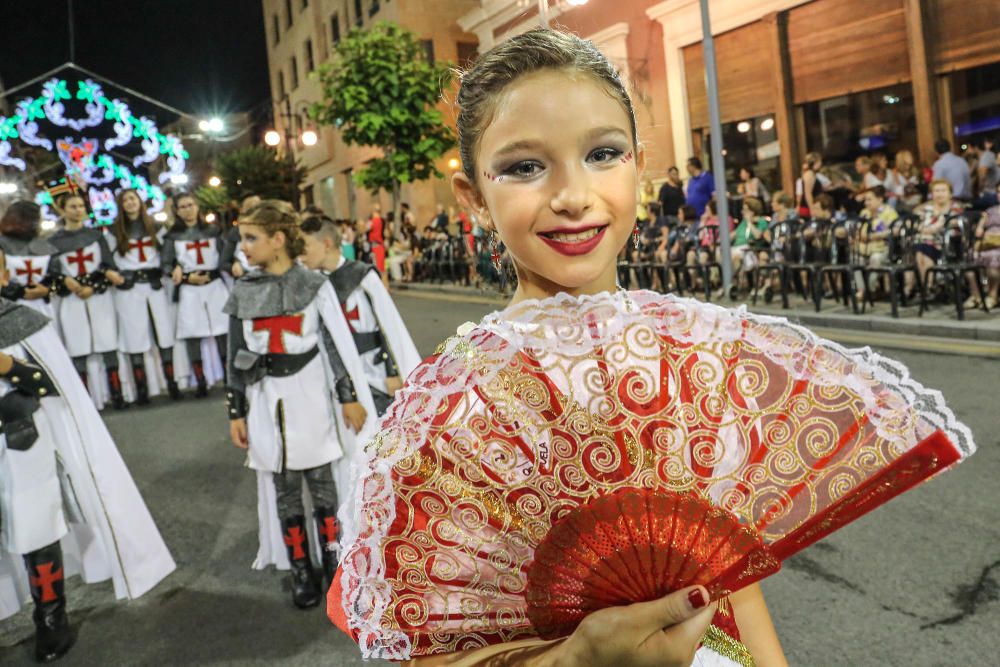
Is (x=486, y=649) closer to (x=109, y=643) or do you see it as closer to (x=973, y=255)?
Result: (x=109, y=643)

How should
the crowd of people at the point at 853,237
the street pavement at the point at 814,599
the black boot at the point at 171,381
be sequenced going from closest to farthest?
the street pavement at the point at 814,599 < the crowd of people at the point at 853,237 < the black boot at the point at 171,381

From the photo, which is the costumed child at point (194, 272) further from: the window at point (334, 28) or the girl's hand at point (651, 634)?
the window at point (334, 28)

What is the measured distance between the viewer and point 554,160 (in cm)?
134

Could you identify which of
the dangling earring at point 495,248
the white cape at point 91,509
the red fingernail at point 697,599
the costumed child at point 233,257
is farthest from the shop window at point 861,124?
the red fingernail at point 697,599

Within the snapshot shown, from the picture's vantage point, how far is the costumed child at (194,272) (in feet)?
32.1

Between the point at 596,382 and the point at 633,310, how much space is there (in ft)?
0.37

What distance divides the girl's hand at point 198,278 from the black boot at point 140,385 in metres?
1.23

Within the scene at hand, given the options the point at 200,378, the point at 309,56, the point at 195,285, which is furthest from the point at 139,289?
the point at 309,56

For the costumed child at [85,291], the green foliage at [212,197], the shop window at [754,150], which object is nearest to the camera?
the costumed child at [85,291]

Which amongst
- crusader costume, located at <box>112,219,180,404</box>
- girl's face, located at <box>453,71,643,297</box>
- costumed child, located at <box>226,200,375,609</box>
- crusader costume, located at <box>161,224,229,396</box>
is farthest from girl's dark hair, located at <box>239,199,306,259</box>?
crusader costume, located at <box>112,219,180,404</box>

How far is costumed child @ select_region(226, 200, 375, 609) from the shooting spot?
14.5ft

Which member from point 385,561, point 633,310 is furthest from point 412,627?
point 633,310

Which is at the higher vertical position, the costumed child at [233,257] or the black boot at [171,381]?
the costumed child at [233,257]

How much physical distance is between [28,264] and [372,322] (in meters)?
5.12
